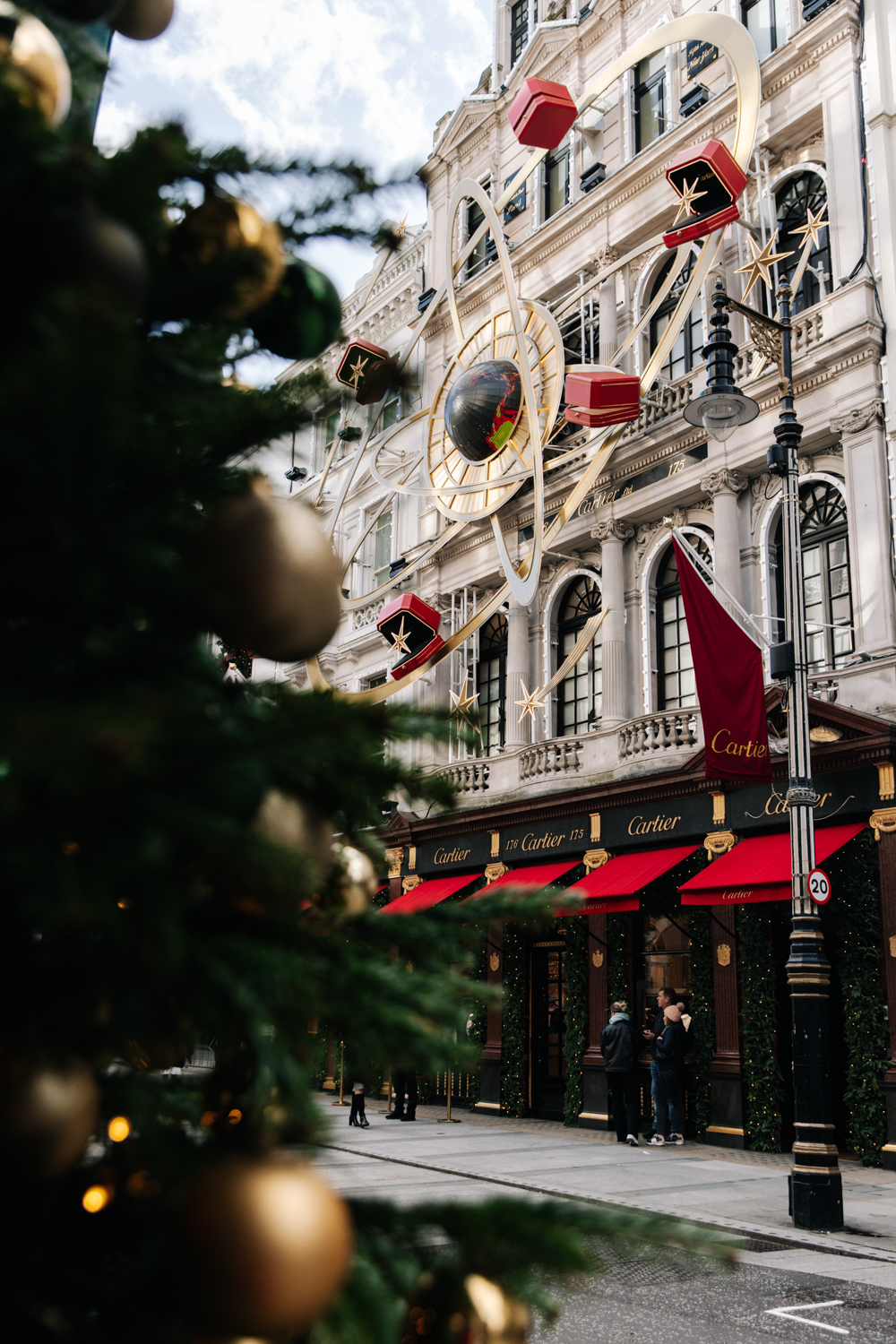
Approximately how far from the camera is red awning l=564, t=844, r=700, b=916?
54.1 feet

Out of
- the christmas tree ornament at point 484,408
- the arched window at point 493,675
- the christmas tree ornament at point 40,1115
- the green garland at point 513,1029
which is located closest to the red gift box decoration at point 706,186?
the christmas tree ornament at point 484,408

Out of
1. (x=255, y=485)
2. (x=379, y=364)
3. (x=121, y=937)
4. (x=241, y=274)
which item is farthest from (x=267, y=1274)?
(x=379, y=364)

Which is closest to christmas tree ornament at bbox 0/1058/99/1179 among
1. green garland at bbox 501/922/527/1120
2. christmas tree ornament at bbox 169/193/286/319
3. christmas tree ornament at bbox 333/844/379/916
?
christmas tree ornament at bbox 333/844/379/916

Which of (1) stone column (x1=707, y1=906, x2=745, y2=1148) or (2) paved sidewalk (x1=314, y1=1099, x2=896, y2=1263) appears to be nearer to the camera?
(2) paved sidewalk (x1=314, y1=1099, x2=896, y2=1263)

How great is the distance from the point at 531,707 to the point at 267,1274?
20.6 metres

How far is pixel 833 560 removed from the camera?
16516 millimetres

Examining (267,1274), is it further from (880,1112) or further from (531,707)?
(531,707)

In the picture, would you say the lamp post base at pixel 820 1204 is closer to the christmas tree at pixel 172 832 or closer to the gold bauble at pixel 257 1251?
the christmas tree at pixel 172 832

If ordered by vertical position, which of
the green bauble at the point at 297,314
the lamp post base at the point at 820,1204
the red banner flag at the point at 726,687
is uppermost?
the red banner flag at the point at 726,687

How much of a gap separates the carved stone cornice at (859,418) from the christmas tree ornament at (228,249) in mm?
16187

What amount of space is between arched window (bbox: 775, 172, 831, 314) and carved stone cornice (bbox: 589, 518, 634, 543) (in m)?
4.67

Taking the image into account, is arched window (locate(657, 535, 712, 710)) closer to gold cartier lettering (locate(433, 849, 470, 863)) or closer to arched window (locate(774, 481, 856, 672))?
arched window (locate(774, 481, 856, 672))

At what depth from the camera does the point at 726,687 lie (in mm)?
14688

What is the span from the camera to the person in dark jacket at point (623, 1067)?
51.6 feet
